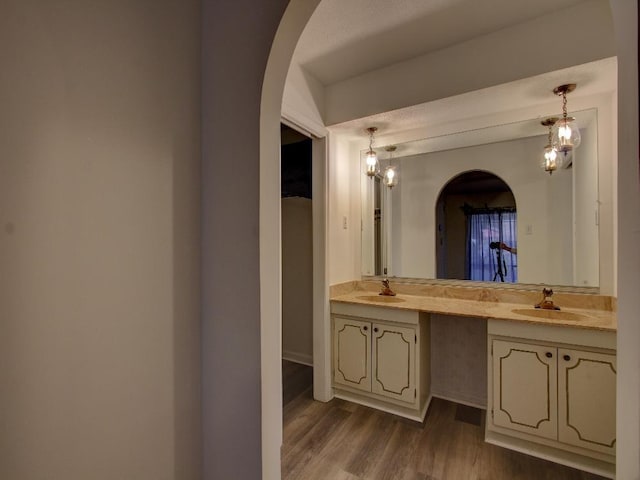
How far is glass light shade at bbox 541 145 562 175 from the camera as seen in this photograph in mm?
2123

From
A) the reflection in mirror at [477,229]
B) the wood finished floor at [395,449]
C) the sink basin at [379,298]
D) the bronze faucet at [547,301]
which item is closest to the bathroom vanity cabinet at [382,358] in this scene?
the wood finished floor at [395,449]

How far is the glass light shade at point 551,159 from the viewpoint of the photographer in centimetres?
212

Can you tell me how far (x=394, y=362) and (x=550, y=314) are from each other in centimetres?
A: 110

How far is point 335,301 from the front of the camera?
2432mm

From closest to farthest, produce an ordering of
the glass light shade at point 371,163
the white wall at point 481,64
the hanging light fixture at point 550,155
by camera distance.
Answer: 1. the white wall at point 481,64
2. the hanging light fixture at point 550,155
3. the glass light shade at point 371,163

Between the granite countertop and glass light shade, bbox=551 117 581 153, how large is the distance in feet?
3.41

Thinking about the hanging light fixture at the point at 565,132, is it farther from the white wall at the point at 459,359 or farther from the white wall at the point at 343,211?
the white wall at the point at 343,211

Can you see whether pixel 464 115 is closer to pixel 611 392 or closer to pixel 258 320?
pixel 611 392

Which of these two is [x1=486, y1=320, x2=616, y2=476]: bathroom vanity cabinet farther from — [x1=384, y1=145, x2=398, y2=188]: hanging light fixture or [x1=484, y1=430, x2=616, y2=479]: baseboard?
[x1=384, y1=145, x2=398, y2=188]: hanging light fixture

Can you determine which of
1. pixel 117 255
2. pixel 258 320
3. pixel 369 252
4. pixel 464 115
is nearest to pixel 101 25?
pixel 117 255

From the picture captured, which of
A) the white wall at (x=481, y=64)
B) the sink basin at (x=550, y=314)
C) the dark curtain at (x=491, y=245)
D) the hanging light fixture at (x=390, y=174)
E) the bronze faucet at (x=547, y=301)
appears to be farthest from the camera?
the hanging light fixture at (x=390, y=174)

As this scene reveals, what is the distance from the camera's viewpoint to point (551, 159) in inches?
83.8

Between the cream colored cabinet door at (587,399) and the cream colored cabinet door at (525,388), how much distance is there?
0.04 metres

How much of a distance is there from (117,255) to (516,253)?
256 centimetres
